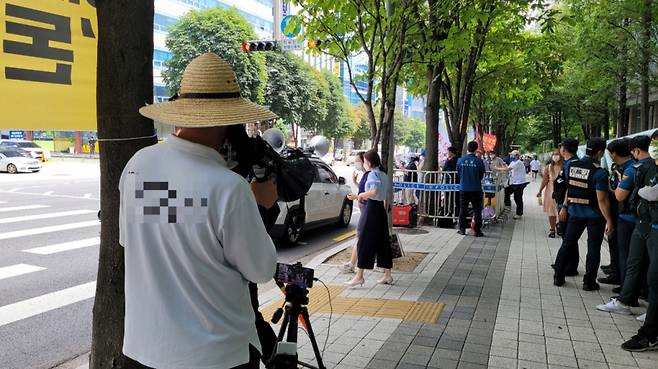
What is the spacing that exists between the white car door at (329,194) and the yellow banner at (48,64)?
7.82m

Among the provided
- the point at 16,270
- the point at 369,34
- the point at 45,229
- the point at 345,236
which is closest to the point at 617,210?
the point at 369,34

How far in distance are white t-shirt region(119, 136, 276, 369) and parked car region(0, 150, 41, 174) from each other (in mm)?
29109

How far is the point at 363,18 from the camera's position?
7469mm

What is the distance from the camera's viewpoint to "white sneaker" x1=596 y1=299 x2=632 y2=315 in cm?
541

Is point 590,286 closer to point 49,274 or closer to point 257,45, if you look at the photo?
point 49,274

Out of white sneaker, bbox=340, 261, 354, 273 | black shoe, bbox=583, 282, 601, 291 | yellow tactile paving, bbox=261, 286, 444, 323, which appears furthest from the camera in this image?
white sneaker, bbox=340, 261, 354, 273

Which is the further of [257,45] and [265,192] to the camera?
[257,45]

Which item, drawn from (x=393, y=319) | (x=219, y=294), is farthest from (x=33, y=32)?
(x=393, y=319)

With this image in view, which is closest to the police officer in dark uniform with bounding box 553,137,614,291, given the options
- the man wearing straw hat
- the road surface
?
the road surface

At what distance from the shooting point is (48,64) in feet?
10.0

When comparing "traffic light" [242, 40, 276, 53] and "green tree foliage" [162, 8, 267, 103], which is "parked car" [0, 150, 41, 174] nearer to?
"green tree foliage" [162, 8, 267, 103]

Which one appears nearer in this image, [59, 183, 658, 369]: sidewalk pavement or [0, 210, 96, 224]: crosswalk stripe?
[59, 183, 658, 369]: sidewalk pavement

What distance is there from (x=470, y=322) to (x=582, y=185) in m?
2.51

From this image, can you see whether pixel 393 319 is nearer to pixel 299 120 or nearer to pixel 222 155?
pixel 222 155
